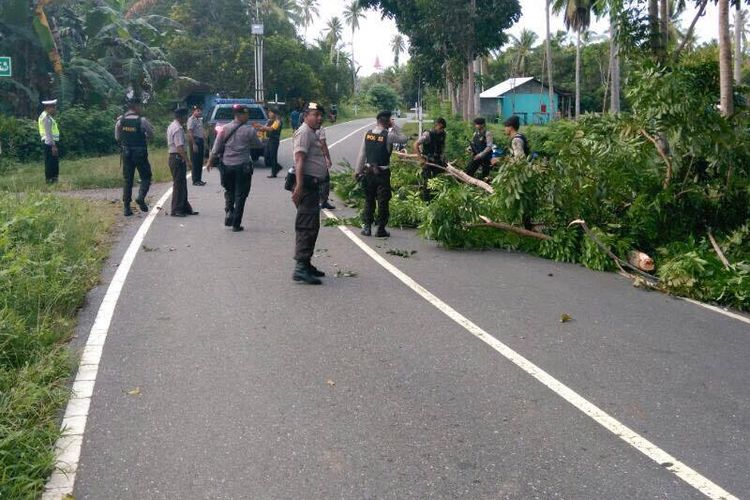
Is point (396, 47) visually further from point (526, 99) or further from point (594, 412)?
point (594, 412)

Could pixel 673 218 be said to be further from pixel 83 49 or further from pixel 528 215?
pixel 83 49

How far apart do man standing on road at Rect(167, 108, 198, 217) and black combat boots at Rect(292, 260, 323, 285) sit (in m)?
5.51

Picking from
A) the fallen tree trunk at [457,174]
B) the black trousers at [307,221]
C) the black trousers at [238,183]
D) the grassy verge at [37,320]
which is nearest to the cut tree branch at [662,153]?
the fallen tree trunk at [457,174]

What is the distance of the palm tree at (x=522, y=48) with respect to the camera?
275 ft

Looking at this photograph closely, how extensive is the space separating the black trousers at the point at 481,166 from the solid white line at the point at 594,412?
→ 6725mm

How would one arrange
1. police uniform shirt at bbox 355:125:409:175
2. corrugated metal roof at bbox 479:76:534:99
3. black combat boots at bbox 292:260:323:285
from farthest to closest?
corrugated metal roof at bbox 479:76:534:99, police uniform shirt at bbox 355:125:409:175, black combat boots at bbox 292:260:323:285

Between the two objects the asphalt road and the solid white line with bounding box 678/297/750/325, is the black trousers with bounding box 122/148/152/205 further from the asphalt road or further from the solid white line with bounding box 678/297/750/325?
the solid white line with bounding box 678/297/750/325

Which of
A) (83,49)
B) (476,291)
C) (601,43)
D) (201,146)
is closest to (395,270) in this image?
(476,291)

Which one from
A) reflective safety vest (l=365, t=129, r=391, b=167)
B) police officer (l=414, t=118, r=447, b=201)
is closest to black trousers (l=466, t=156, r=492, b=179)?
police officer (l=414, t=118, r=447, b=201)

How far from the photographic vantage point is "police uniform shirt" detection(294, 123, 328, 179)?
9.38 m

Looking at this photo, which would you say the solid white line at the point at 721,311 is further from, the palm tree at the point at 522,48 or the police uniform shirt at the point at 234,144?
the palm tree at the point at 522,48

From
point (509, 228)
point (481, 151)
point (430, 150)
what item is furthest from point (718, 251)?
point (481, 151)

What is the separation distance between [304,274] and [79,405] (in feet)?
13.0

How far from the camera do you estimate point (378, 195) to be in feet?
40.7
